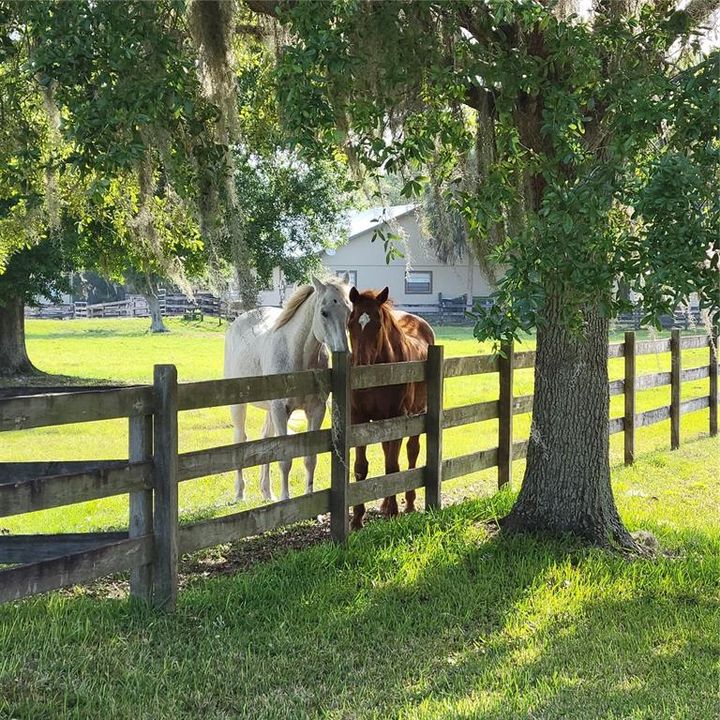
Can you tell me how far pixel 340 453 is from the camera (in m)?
6.67

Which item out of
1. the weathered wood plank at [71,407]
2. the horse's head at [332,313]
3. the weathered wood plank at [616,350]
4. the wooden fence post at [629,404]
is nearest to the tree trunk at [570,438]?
the horse's head at [332,313]

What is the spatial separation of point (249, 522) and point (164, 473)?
2.72 feet

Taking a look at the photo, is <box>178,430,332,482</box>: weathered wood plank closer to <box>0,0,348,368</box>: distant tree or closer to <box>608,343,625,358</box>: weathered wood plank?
<box>0,0,348,368</box>: distant tree

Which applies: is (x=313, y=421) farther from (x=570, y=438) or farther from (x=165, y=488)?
(x=165, y=488)

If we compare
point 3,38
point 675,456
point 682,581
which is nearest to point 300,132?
point 3,38

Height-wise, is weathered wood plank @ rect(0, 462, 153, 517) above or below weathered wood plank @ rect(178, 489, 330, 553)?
above

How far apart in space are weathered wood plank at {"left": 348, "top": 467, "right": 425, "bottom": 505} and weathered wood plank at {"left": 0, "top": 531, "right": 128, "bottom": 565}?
194cm

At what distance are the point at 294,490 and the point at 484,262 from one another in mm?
A: 3872

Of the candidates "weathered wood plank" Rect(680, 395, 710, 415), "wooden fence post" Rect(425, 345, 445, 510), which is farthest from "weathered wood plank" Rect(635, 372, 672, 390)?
"wooden fence post" Rect(425, 345, 445, 510)

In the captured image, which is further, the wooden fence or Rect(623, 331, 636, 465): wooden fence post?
Rect(623, 331, 636, 465): wooden fence post

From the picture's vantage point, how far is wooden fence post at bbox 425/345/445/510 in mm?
7902

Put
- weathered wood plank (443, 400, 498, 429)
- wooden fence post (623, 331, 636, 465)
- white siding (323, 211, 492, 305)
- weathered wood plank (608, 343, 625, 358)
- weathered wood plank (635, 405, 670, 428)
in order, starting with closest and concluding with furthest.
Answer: weathered wood plank (443, 400, 498, 429) → weathered wood plank (608, 343, 625, 358) → wooden fence post (623, 331, 636, 465) → weathered wood plank (635, 405, 670, 428) → white siding (323, 211, 492, 305)

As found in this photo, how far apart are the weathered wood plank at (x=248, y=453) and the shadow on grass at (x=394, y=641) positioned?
26.4 inches

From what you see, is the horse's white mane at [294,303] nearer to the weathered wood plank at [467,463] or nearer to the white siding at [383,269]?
the weathered wood plank at [467,463]
